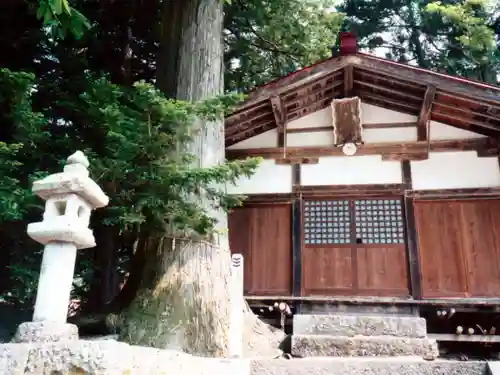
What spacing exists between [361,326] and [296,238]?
2.65 meters

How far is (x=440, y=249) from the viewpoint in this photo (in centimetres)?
782

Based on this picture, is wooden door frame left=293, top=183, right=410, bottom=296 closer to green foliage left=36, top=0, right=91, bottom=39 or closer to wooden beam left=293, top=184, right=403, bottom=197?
wooden beam left=293, top=184, right=403, bottom=197

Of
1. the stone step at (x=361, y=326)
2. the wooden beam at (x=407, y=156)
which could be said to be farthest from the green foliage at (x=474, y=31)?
the stone step at (x=361, y=326)

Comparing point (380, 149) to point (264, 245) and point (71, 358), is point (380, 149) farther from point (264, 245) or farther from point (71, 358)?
point (71, 358)

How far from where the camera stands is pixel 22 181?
Result: 5.42 meters

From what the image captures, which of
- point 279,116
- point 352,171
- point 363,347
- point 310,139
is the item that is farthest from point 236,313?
point 310,139

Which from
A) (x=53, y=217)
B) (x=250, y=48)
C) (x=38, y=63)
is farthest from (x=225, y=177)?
(x=250, y=48)

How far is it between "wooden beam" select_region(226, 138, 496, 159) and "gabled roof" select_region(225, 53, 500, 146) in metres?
0.25

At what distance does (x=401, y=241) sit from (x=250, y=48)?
5.56 m

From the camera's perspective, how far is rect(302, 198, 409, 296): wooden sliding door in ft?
25.8

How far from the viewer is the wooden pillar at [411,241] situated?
25.0 ft

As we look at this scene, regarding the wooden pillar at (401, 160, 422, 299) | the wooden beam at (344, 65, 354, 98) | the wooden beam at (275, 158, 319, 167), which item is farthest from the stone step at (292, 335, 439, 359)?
the wooden beam at (344, 65, 354, 98)

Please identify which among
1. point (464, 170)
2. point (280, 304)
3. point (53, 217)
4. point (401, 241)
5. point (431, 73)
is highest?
point (431, 73)

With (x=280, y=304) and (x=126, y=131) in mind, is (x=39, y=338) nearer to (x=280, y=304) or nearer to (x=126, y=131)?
(x=126, y=131)
